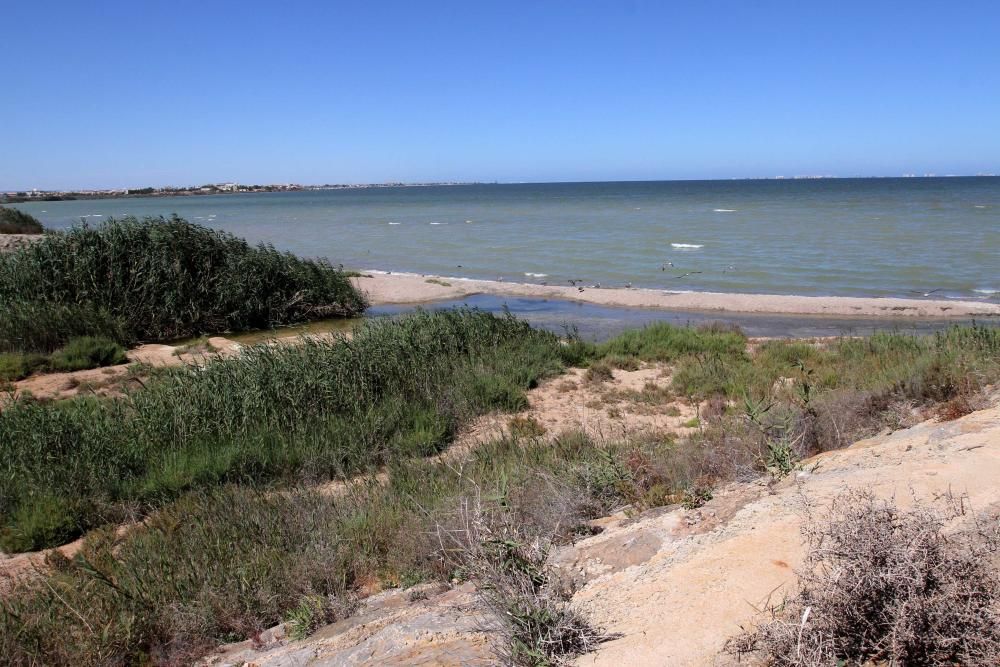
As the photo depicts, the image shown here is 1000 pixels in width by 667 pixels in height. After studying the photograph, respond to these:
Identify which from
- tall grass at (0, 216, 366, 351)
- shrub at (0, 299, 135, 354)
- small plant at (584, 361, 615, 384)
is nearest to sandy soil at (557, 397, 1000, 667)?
small plant at (584, 361, 615, 384)

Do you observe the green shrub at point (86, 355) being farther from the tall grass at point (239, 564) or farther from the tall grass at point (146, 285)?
the tall grass at point (239, 564)

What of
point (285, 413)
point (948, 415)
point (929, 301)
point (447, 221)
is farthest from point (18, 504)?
point (447, 221)

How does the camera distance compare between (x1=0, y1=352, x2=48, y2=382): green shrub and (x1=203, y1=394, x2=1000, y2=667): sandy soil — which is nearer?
(x1=203, y1=394, x2=1000, y2=667): sandy soil

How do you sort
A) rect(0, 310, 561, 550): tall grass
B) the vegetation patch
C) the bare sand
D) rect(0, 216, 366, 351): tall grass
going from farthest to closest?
the bare sand → rect(0, 216, 366, 351): tall grass → the vegetation patch → rect(0, 310, 561, 550): tall grass

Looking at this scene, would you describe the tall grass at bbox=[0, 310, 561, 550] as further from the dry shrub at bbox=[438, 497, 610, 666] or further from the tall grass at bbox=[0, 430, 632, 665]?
the dry shrub at bbox=[438, 497, 610, 666]

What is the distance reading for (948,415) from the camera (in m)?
5.87

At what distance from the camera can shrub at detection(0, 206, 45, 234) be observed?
3491cm

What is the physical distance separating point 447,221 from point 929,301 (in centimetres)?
4359

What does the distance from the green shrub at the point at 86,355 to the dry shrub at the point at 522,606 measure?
11.0 m

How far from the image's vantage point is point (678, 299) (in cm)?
2064

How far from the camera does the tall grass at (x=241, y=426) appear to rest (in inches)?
256

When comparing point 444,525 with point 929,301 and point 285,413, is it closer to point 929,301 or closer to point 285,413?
point 285,413

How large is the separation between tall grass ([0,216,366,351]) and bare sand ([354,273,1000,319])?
476 cm

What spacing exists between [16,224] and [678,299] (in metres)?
35.7
